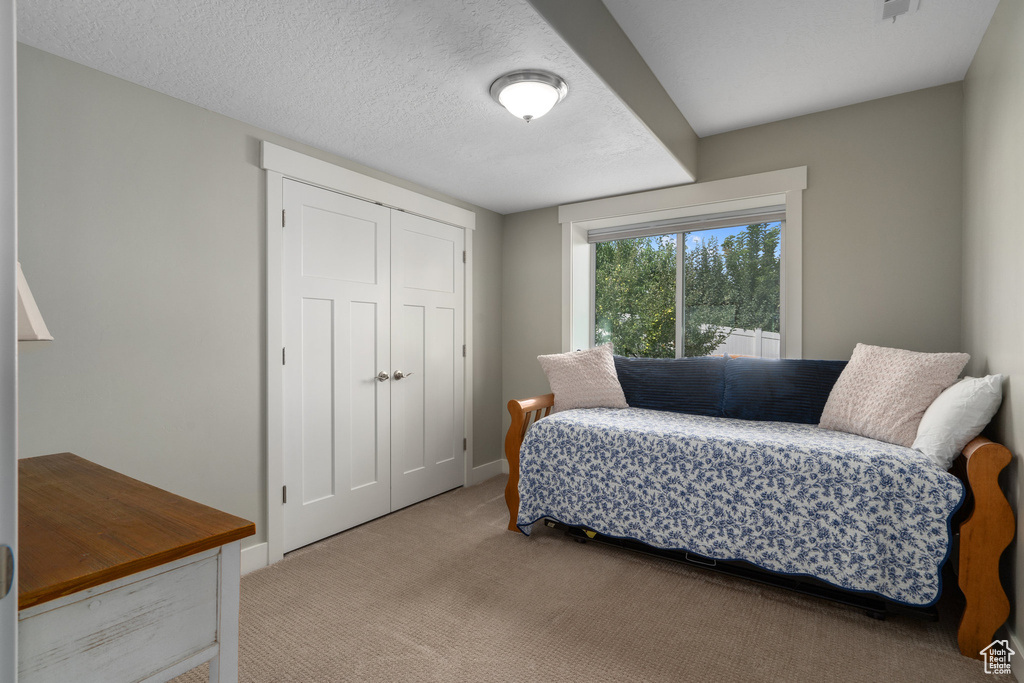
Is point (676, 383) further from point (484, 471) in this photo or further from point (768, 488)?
point (484, 471)

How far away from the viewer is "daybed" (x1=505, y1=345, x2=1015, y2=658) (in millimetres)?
1797

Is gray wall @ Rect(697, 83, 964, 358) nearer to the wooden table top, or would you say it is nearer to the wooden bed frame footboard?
the wooden bed frame footboard

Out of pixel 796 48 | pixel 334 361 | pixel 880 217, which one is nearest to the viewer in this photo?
pixel 796 48

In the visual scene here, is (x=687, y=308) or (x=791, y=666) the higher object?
(x=687, y=308)

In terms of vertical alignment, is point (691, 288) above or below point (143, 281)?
above

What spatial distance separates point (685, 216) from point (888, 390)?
175 centimetres

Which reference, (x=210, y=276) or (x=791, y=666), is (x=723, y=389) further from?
(x=210, y=276)

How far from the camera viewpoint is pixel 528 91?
77.7 inches

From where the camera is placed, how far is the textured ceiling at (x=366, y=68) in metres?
1.62

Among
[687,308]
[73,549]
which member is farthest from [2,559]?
[687,308]

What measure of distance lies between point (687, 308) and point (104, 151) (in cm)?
330

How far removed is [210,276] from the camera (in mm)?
2273

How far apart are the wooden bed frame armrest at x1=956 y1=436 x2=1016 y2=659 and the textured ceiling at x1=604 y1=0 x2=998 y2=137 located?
67.7 inches

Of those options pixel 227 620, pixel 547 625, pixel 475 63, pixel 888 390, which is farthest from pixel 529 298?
pixel 227 620
